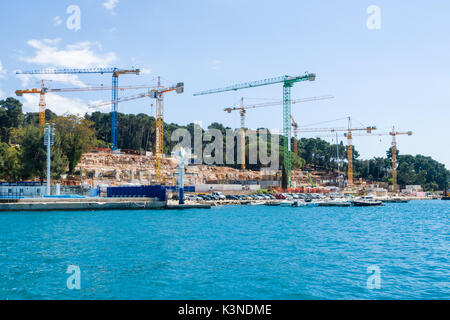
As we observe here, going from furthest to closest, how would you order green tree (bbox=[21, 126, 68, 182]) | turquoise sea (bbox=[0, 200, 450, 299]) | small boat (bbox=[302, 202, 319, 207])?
small boat (bbox=[302, 202, 319, 207]), green tree (bbox=[21, 126, 68, 182]), turquoise sea (bbox=[0, 200, 450, 299])

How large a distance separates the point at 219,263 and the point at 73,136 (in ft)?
215

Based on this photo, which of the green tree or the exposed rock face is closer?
the green tree

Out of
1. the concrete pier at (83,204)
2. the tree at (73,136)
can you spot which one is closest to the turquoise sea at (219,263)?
the concrete pier at (83,204)

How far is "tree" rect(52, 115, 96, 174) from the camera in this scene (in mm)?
77938

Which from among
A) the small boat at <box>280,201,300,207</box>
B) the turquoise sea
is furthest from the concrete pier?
the small boat at <box>280,201,300,207</box>

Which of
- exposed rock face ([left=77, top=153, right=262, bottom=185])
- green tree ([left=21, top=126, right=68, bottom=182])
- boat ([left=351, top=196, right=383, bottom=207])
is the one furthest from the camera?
exposed rock face ([left=77, top=153, right=262, bottom=185])

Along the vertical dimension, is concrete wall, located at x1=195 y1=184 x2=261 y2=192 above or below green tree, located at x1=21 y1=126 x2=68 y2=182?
below

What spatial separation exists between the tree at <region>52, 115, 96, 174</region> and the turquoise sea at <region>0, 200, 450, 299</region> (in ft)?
142

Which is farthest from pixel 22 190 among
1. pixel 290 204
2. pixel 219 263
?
pixel 219 263

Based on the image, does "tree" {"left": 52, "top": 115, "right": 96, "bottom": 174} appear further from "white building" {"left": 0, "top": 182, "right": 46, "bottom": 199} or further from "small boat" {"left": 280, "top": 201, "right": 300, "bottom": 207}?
"small boat" {"left": 280, "top": 201, "right": 300, "bottom": 207}

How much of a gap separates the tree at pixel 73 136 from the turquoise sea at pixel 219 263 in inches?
1703

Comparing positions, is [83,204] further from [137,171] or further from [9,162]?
[137,171]
